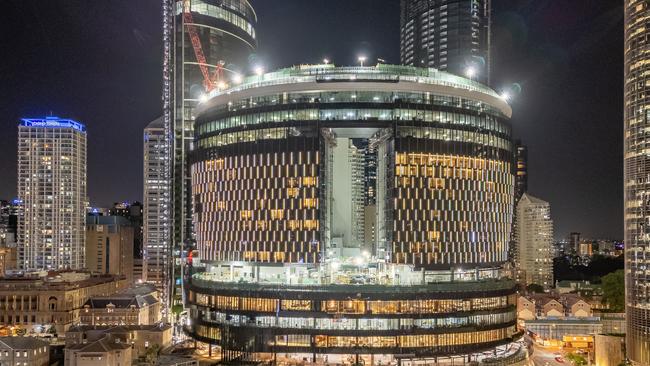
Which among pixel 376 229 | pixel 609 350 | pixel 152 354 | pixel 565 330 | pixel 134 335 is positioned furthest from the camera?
pixel 565 330

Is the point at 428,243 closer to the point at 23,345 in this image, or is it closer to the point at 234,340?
the point at 234,340

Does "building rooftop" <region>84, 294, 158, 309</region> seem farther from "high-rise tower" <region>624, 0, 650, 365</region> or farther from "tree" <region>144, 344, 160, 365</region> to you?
"high-rise tower" <region>624, 0, 650, 365</region>

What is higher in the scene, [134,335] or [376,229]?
[376,229]

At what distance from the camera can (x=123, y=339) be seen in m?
155

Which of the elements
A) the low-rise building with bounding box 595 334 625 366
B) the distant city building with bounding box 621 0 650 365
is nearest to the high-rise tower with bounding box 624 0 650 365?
the distant city building with bounding box 621 0 650 365

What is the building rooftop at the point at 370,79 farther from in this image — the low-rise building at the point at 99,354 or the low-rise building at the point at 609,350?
the low-rise building at the point at 99,354

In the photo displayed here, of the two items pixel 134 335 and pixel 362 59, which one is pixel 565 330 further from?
pixel 134 335

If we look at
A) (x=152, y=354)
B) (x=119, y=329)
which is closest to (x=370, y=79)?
(x=152, y=354)

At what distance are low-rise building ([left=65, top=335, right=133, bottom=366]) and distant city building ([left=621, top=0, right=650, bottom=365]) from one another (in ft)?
369

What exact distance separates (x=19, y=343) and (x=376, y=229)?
87863mm

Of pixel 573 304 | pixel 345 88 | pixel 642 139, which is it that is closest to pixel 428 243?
pixel 345 88

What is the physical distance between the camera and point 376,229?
168 metres

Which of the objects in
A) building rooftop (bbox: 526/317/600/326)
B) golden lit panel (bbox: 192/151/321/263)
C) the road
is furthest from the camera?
building rooftop (bbox: 526/317/600/326)

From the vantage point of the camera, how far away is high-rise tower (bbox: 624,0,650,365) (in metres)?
147
